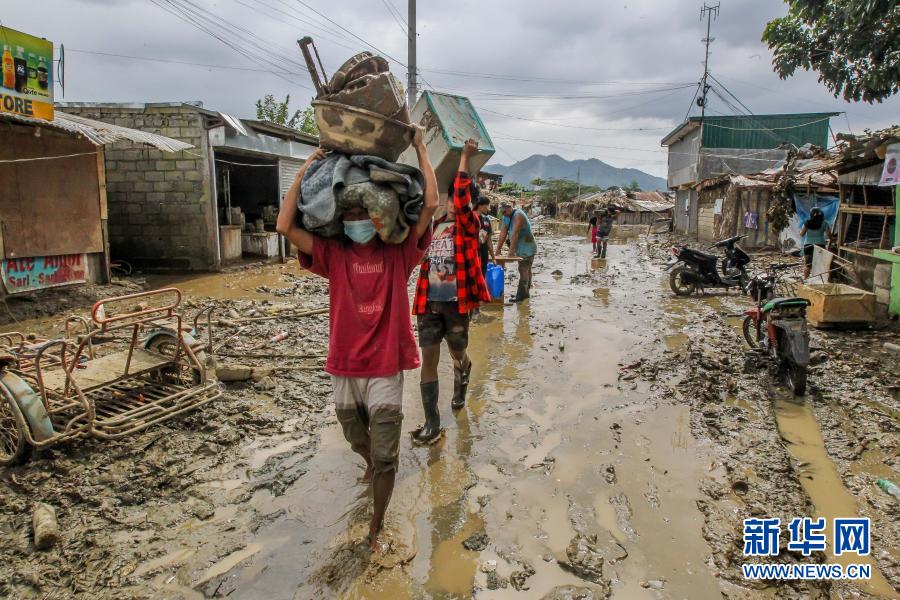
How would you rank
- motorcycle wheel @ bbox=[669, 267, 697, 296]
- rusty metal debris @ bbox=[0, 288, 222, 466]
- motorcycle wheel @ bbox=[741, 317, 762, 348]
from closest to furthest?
rusty metal debris @ bbox=[0, 288, 222, 466] → motorcycle wheel @ bbox=[741, 317, 762, 348] → motorcycle wheel @ bbox=[669, 267, 697, 296]

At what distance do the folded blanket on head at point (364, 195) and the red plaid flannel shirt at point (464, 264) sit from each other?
1.43m

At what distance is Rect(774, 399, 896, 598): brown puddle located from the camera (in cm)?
285

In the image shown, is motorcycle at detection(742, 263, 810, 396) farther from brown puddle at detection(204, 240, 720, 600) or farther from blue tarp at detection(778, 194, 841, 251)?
blue tarp at detection(778, 194, 841, 251)

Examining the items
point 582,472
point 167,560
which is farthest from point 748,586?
point 167,560

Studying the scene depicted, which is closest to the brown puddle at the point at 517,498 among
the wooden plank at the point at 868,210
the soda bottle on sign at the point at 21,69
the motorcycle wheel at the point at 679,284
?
the wooden plank at the point at 868,210

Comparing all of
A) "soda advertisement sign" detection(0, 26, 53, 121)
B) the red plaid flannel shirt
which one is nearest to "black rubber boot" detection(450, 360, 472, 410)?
the red plaid flannel shirt

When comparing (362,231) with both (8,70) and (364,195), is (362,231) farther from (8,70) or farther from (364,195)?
(8,70)

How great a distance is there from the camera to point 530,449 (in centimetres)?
424

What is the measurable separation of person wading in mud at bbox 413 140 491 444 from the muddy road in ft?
1.41

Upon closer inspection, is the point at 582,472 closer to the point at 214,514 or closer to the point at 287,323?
the point at 214,514

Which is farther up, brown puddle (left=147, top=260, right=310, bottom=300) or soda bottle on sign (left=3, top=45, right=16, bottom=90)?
soda bottle on sign (left=3, top=45, right=16, bottom=90)

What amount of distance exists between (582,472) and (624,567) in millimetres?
1039

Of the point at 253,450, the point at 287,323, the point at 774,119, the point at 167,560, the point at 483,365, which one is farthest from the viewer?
the point at 774,119

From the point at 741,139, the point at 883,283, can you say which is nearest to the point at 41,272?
the point at 883,283
